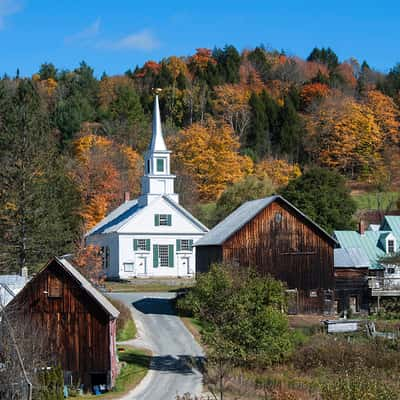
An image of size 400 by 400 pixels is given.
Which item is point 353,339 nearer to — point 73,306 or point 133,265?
point 73,306

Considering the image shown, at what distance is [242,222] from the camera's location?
2002 inches

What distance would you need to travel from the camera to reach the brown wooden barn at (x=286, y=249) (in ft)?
165

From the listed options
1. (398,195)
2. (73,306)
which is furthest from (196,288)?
(398,195)

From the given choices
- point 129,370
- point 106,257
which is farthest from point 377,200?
point 129,370

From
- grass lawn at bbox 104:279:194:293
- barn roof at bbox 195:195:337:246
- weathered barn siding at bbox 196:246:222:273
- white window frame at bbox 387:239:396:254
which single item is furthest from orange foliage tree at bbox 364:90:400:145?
weathered barn siding at bbox 196:246:222:273

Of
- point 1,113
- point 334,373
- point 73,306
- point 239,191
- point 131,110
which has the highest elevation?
point 131,110

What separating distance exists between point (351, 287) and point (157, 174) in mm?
20946

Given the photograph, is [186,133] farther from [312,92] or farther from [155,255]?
[312,92]

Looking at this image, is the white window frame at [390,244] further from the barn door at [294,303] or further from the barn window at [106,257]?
the barn window at [106,257]

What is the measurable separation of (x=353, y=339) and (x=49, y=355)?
49.2 feet

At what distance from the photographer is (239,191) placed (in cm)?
7506

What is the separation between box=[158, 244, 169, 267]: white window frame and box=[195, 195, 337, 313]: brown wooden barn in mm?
14038

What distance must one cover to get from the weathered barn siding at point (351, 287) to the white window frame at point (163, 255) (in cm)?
1646

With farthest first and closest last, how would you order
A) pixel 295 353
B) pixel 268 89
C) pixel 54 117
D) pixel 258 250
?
pixel 268 89 → pixel 54 117 → pixel 258 250 → pixel 295 353
